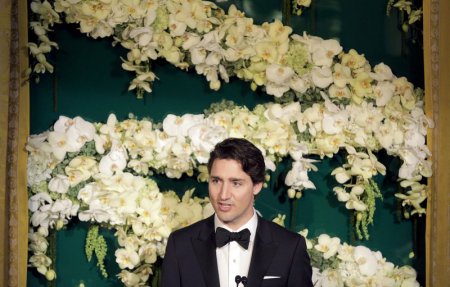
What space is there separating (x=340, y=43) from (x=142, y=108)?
1068 mm

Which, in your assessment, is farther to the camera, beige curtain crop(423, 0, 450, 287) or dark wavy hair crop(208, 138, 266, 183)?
beige curtain crop(423, 0, 450, 287)

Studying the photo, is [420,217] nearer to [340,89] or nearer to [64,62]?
[340,89]

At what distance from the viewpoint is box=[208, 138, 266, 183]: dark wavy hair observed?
291 centimetres

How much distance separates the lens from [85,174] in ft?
10.9

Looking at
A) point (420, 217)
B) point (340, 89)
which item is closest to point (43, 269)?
point (340, 89)

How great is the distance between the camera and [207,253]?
9.71 ft

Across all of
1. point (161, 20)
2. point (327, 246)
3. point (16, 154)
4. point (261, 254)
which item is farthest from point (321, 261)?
point (16, 154)

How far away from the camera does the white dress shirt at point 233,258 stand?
2990 mm

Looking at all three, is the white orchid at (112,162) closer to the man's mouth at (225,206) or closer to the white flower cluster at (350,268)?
the man's mouth at (225,206)

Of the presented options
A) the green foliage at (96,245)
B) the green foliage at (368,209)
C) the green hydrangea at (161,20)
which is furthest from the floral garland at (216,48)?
the green foliage at (96,245)

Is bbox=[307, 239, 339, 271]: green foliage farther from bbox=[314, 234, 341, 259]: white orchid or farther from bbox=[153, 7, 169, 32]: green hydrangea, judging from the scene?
bbox=[153, 7, 169, 32]: green hydrangea

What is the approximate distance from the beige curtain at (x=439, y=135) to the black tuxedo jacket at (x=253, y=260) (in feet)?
3.17

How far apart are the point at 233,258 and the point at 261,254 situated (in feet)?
0.41

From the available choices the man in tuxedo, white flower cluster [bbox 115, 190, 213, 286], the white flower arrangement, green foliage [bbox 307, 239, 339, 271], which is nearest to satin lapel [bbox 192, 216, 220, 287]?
the man in tuxedo
